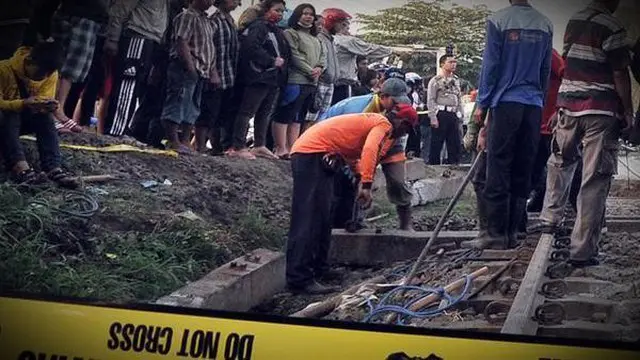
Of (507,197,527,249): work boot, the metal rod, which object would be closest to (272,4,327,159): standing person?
the metal rod

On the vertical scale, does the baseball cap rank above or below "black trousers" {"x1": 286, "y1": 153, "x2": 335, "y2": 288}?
above

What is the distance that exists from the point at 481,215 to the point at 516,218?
122 millimetres

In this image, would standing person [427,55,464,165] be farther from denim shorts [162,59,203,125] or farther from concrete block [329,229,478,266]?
denim shorts [162,59,203,125]

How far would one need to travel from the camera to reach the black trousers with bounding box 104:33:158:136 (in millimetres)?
4082

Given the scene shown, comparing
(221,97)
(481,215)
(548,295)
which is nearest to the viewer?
(548,295)

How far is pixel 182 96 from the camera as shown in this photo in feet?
13.3

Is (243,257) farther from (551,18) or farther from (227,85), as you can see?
(551,18)

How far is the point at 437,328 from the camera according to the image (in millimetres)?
3422

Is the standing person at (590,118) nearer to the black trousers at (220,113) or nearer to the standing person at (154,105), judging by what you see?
the black trousers at (220,113)

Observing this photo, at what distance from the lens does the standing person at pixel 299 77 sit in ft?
12.8

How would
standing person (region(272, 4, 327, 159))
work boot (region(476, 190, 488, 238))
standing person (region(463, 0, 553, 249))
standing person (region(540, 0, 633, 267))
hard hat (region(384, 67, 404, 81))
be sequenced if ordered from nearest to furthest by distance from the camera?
standing person (region(540, 0, 633, 267)) → standing person (region(463, 0, 553, 249)) → work boot (region(476, 190, 488, 238)) → hard hat (region(384, 67, 404, 81)) → standing person (region(272, 4, 327, 159))

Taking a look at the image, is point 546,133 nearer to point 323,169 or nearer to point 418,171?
point 418,171

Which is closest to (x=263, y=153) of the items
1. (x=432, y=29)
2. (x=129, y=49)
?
(x=129, y=49)

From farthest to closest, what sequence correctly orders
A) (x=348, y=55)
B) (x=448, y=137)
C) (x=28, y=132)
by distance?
(x=28, y=132), (x=348, y=55), (x=448, y=137)
